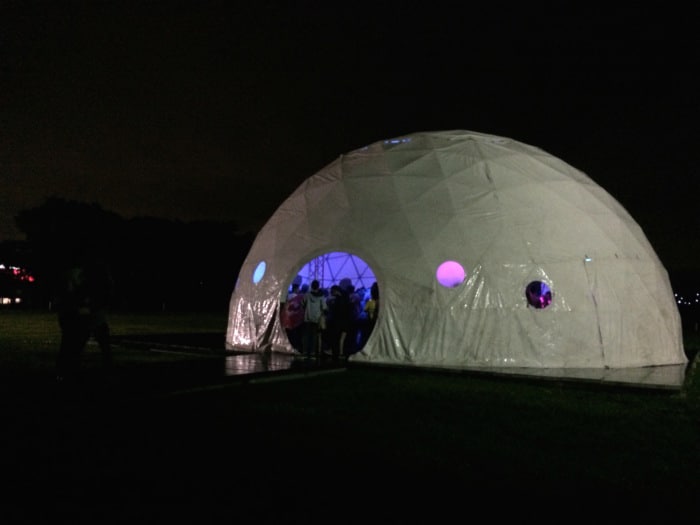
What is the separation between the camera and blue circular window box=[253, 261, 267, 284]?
1473cm

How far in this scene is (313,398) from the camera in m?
8.88

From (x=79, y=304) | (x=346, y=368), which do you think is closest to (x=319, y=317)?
(x=346, y=368)

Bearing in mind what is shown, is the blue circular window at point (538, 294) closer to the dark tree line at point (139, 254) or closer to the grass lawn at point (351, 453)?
the grass lawn at point (351, 453)

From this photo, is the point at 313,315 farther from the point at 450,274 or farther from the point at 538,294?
the point at 538,294

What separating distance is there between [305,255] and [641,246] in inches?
294

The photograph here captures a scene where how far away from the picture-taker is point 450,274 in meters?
12.4

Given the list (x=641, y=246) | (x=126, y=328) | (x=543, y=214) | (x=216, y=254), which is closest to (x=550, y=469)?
(x=543, y=214)

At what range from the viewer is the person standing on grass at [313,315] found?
12.7 meters

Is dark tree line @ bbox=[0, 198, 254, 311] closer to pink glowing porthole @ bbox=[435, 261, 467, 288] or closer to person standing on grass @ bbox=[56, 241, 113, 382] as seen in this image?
pink glowing porthole @ bbox=[435, 261, 467, 288]

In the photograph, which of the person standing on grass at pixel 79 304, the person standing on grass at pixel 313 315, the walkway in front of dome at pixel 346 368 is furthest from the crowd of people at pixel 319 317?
the person standing on grass at pixel 79 304

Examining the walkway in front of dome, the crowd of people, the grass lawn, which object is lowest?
the grass lawn

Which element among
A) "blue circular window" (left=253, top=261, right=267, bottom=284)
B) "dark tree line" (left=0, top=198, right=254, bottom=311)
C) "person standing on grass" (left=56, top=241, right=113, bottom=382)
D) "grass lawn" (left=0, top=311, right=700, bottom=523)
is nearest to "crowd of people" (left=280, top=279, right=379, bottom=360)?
"blue circular window" (left=253, top=261, right=267, bottom=284)

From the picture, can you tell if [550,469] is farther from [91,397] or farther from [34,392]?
A: [34,392]

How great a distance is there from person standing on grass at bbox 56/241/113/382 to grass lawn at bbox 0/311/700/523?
0.48 m
